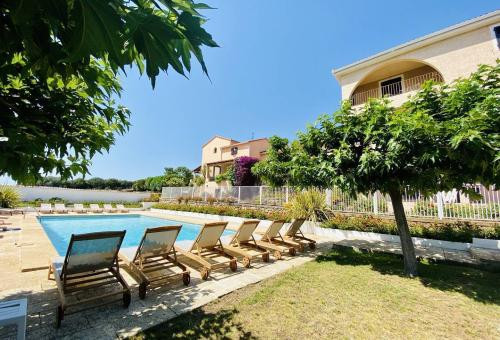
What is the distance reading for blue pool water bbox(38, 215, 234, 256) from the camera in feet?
50.0

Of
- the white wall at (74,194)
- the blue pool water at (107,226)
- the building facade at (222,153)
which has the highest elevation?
the building facade at (222,153)

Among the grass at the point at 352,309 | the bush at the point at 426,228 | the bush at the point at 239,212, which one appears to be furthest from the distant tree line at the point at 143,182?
the grass at the point at 352,309

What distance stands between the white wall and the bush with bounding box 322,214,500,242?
3237 centimetres

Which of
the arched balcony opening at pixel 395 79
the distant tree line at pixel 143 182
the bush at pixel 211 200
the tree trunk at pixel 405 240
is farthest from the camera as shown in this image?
the distant tree line at pixel 143 182

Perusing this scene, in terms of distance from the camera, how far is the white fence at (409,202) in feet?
31.8

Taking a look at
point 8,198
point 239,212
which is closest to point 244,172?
point 239,212

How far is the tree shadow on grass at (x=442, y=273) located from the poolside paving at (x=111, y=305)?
0.75 meters

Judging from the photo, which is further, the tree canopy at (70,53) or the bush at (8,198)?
the bush at (8,198)

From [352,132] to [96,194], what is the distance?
3756 cm

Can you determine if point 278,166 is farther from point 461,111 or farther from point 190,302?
point 190,302

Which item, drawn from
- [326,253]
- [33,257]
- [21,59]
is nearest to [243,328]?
[21,59]

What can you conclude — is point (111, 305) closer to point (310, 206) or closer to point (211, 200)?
point (310, 206)

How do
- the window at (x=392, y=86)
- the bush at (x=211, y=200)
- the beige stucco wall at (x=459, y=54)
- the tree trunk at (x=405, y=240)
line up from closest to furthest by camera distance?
the tree trunk at (x=405, y=240) < the beige stucco wall at (x=459, y=54) < the window at (x=392, y=86) < the bush at (x=211, y=200)

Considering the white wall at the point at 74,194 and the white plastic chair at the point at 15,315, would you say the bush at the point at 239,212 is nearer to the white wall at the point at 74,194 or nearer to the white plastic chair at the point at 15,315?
the white plastic chair at the point at 15,315
